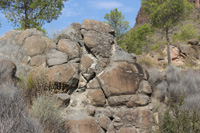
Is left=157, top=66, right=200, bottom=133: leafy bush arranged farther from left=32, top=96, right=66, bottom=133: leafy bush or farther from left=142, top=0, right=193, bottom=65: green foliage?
left=142, top=0, right=193, bottom=65: green foliage

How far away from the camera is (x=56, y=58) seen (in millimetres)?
6113

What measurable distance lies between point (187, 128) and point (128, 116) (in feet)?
5.10

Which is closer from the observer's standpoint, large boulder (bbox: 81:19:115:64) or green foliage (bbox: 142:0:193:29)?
large boulder (bbox: 81:19:115:64)

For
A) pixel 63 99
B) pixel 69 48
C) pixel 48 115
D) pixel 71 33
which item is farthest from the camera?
pixel 71 33

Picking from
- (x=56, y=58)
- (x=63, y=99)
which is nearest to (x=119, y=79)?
(x=63, y=99)

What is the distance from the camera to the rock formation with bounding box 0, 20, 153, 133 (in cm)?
529

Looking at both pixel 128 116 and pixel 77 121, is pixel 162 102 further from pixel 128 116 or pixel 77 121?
pixel 77 121

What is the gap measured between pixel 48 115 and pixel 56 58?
2.23 metres

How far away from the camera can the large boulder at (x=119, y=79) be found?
5.64 meters


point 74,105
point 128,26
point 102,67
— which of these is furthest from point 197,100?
point 128,26

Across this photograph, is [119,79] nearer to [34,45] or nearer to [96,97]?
[96,97]

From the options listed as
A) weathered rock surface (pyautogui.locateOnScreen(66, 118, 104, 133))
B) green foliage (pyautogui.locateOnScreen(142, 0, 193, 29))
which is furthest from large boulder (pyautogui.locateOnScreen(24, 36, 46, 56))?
green foliage (pyautogui.locateOnScreen(142, 0, 193, 29))

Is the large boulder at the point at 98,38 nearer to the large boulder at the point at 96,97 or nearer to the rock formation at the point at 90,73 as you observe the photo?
the rock formation at the point at 90,73

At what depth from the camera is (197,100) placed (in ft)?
19.9
